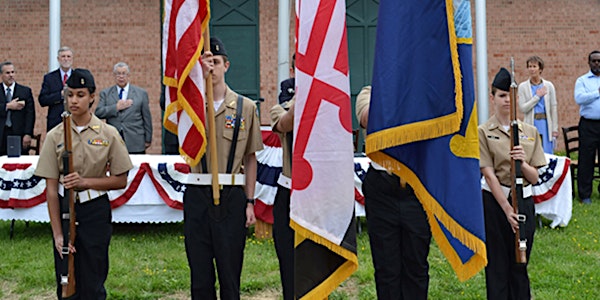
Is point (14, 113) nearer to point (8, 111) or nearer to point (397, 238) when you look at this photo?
point (8, 111)

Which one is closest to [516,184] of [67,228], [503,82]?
[503,82]

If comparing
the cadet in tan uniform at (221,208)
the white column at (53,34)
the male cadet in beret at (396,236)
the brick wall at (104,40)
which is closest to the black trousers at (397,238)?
the male cadet in beret at (396,236)

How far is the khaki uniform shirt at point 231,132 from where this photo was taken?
4.61m

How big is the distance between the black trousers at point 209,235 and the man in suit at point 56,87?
566 centimetres

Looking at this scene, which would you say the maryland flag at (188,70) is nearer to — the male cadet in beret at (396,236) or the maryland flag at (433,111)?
the male cadet in beret at (396,236)

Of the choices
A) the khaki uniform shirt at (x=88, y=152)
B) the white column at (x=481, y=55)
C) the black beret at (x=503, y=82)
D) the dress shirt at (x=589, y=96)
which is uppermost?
the white column at (x=481, y=55)

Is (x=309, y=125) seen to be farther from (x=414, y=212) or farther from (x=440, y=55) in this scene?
(x=414, y=212)

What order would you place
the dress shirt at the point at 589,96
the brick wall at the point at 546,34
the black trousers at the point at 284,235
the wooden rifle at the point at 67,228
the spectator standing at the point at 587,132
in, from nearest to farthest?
the wooden rifle at the point at 67,228
the black trousers at the point at 284,235
the dress shirt at the point at 589,96
the spectator standing at the point at 587,132
the brick wall at the point at 546,34

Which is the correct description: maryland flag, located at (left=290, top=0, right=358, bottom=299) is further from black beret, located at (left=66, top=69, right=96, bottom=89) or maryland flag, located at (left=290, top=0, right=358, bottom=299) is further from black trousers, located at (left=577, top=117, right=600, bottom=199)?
black trousers, located at (left=577, top=117, right=600, bottom=199)

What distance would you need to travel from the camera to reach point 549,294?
5953 mm

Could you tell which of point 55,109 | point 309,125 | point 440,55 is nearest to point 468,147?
point 440,55

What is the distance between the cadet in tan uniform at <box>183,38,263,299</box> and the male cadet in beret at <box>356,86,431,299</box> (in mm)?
864

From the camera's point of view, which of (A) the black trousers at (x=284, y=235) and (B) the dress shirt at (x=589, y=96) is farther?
(B) the dress shirt at (x=589, y=96)

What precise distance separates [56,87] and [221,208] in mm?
5925
